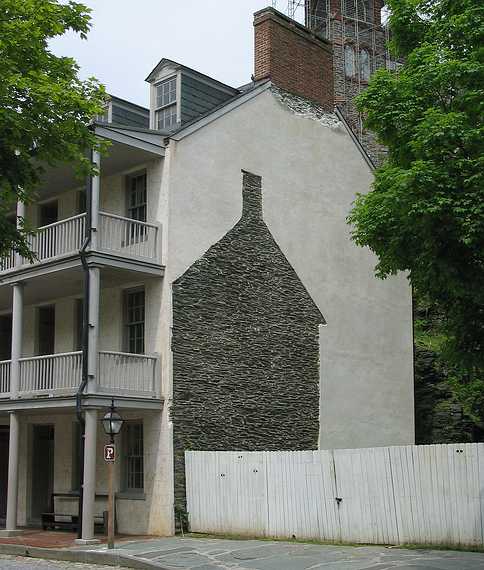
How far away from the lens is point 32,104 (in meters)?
13.5

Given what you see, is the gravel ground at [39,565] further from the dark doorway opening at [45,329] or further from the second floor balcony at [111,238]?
the dark doorway opening at [45,329]

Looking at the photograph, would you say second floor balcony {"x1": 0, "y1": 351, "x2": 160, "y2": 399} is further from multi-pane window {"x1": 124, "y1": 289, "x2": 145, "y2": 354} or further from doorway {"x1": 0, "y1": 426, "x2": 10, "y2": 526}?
doorway {"x1": 0, "y1": 426, "x2": 10, "y2": 526}

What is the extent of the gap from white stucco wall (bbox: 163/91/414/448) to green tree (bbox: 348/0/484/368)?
793 cm

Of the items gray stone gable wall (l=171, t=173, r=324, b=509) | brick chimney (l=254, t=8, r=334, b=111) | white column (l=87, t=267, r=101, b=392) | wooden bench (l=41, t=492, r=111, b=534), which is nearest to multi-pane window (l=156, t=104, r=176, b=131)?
gray stone gable wall (l=171, t=173, r=324, b=509)

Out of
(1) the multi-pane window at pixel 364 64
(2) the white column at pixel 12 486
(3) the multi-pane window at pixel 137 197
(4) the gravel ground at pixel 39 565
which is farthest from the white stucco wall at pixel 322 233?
(1) the multi-pane window at pixel 364 64

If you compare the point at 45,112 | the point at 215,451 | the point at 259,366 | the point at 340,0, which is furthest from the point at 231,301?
the point at 340,0

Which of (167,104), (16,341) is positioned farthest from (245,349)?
(167,104)

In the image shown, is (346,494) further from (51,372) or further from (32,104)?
(32,104)

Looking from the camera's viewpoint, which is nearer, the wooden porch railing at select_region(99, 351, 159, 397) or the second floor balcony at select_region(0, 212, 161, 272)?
the wooden porch railing at select_region(99, 351, 159, 397)

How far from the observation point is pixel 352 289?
82.8 feet

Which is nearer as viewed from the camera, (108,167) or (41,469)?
(108,167)

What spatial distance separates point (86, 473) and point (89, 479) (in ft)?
0.47

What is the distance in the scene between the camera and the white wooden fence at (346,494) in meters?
15.2

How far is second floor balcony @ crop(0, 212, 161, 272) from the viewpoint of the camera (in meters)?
20.2
